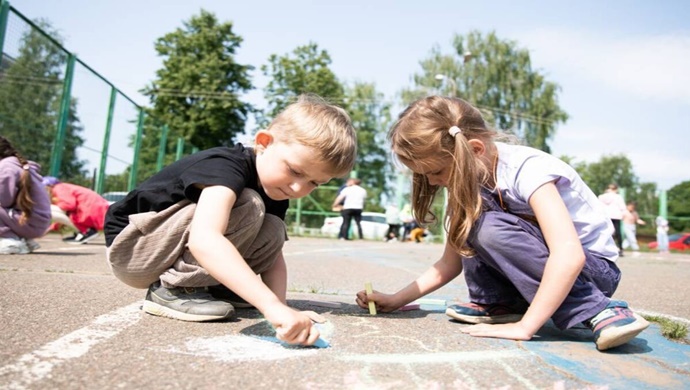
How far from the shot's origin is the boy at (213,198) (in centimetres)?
189

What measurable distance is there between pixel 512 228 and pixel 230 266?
39.0 inches

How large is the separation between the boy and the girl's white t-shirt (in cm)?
58

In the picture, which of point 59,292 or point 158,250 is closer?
point 158,250

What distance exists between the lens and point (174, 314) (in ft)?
6.40

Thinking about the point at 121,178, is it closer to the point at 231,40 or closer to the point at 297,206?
the point at 297,206

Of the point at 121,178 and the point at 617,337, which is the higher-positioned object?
the point at 121,178

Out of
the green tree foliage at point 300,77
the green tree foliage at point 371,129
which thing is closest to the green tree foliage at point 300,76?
the green tree foliage at point 300,77

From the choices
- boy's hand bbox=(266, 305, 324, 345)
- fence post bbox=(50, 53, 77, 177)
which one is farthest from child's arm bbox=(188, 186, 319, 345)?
fence post bbox=(50, 53, 77, 177)

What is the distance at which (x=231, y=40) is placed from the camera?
28516mm

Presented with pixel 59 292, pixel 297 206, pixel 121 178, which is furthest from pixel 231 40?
pixel 59 292

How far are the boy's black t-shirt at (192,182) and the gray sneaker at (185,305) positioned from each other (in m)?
0.30

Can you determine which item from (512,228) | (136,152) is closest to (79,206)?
(136,152)

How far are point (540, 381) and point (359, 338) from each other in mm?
605

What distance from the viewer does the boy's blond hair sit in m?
1.91
